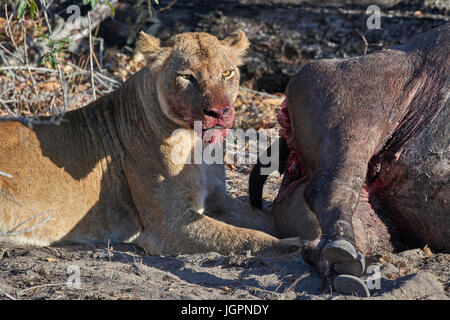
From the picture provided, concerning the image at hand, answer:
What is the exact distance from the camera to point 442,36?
14.9 ft

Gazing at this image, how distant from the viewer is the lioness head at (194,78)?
4.60 metres

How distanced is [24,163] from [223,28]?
3.76 meters

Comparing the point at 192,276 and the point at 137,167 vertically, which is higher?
the point at 137,167

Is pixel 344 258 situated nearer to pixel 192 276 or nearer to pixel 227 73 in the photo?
pixel 192 276

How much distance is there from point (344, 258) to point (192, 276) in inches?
39.1

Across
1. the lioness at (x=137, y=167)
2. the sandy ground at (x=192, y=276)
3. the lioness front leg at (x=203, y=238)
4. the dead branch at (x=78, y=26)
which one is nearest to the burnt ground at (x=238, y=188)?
the sandy ground at (x=192, y=276)

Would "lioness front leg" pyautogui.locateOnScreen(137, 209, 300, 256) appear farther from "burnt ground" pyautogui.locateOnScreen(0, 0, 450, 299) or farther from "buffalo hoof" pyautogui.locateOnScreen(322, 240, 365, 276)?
"buffalo hoof" pyautogui.locateOnScreen(322, 240, 365, 276)

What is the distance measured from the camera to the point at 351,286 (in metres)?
3.49

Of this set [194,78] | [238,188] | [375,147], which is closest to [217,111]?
[194,78]

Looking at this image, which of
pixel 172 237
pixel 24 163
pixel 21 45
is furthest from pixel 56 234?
pixel 21 45

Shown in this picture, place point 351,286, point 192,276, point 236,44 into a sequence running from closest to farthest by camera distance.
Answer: point 351,286, point 192,276, point 236,44

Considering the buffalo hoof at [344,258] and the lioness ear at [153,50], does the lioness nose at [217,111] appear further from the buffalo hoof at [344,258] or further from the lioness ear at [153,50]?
the buffalo hoof at [344,258]

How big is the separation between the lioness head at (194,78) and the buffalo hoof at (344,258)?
134 cm
